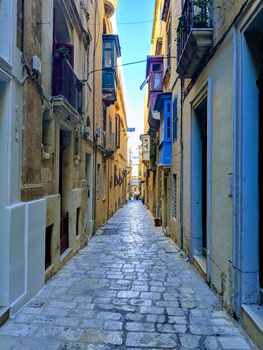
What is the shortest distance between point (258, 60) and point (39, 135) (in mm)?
3511

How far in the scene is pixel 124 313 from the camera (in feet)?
14.2

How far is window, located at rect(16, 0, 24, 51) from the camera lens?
441 centimetres

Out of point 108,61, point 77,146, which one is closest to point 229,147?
point 77,146

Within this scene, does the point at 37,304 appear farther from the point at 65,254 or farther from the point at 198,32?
the point at 198,32

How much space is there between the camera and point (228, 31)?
4426mm

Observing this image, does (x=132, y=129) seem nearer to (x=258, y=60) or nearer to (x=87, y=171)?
(x=87, y=171)

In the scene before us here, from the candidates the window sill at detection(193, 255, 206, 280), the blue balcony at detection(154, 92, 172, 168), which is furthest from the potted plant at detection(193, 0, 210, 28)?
the blue balcony at detection(154, 92, 172, 168)

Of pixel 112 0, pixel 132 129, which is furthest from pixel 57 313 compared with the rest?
pixel 132 129

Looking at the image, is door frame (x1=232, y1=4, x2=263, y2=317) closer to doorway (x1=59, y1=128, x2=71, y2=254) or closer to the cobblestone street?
the cobblestone street

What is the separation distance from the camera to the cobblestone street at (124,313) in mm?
3545

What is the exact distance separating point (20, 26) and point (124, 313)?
13.8 ft

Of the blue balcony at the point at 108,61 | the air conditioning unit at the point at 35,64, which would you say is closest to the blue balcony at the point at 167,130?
the blue balcony at the point at 108,61

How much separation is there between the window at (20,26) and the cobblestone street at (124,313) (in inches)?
145

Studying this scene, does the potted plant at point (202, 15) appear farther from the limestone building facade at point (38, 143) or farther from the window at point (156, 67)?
the window at point (156, 67)
